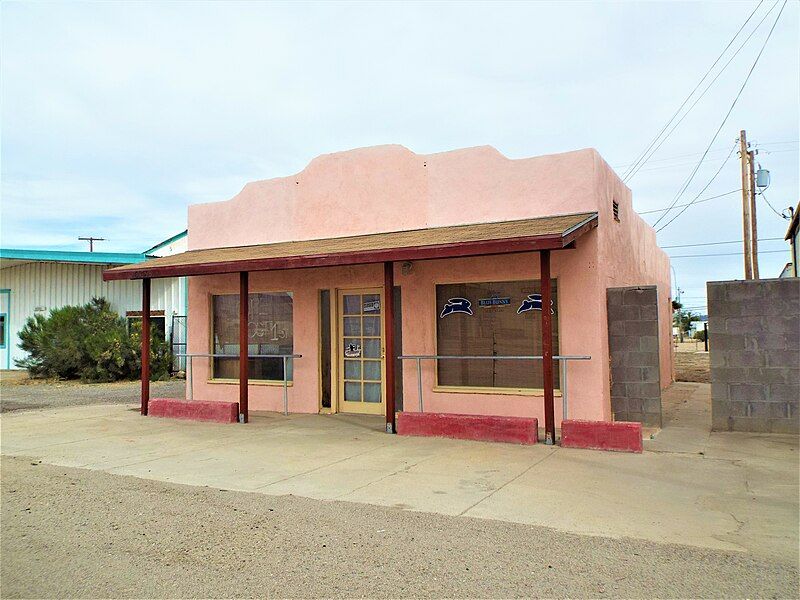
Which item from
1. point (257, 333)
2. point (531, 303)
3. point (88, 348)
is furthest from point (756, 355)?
point (88, 348)

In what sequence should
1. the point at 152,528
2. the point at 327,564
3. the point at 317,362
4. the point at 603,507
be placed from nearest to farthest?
the point at 327,564 → the point at 152,528 → the point at 603,507 → the point at 317,362

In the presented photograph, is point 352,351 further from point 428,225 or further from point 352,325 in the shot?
point 428,225

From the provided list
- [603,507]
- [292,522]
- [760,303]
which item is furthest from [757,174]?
[292,522]

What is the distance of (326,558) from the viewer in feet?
15.5

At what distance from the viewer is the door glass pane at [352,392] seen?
40.0 ft

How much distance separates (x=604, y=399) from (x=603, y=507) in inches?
162

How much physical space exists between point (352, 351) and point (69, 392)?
9827mm

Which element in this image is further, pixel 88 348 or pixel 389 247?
pixel 88 348

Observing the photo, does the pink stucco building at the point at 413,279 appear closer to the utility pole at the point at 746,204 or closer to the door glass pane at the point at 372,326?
the door glass pane at the point at 372,326

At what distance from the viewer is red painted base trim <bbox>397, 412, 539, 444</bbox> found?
8.97 metres

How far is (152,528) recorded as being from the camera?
5.50 metres

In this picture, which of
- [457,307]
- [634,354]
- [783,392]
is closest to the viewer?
[783,392]

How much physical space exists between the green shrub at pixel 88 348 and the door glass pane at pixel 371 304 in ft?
37.5

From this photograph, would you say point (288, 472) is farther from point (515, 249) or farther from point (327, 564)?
point (515, 249)
